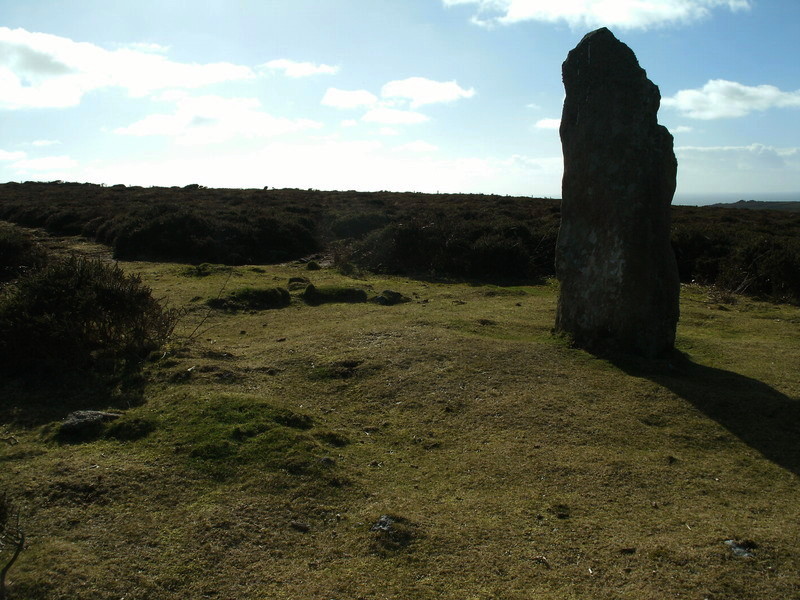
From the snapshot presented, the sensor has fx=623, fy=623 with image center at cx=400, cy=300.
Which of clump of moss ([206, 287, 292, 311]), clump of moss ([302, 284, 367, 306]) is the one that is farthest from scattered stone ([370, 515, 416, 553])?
clump of moss ([302, 284, 367, 306])

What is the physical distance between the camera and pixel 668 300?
26.9 ft

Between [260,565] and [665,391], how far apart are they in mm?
4932

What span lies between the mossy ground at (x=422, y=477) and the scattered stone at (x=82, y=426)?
19cm

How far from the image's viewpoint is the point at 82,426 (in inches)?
216

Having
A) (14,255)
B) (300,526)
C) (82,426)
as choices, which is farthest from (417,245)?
(300,526)

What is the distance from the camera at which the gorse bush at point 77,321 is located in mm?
6797

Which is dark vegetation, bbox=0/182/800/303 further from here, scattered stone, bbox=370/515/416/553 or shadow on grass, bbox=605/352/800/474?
scattered stone, bbox=370/515/416/553

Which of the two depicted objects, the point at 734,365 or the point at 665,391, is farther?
the point at 734,365

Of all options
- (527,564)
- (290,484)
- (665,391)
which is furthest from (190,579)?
(665,391)

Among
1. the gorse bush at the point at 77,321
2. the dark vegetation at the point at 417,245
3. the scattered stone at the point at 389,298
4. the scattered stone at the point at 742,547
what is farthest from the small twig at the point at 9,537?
the dark vegetation at the point at 417,245

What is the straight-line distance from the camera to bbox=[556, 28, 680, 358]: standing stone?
812 cm

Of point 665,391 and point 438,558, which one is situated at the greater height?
point 665,391

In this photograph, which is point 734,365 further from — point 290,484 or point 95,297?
point 95,297

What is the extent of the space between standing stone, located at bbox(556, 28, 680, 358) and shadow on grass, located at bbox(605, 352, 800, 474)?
0.52m
